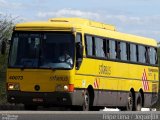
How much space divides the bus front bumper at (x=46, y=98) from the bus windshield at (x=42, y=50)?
953mm

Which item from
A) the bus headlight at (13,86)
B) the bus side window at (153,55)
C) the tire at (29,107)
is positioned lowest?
the tire at (29,107)

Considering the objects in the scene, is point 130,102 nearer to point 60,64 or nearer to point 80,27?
point 80,27

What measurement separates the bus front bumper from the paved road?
11.2m

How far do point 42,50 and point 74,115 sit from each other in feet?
39.8

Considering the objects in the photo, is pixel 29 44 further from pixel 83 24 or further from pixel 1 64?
pixel 1 64

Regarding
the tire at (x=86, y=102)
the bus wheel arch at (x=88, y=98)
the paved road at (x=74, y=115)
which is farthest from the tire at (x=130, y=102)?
the paved road at (x=74, y=115)

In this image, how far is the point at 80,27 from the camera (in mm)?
24875

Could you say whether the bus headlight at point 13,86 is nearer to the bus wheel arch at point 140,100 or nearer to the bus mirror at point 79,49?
the bus mirror at point 79,49

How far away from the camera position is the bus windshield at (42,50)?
2395cm

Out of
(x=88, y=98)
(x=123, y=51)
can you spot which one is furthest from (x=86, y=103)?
(x=123, y=51)

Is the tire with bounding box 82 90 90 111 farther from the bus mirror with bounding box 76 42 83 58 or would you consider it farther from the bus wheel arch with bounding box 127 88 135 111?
the bus wheel arch with bounding box 127 88 135 111

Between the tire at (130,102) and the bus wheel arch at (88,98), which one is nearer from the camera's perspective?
the bus wheel arch at (88,98)

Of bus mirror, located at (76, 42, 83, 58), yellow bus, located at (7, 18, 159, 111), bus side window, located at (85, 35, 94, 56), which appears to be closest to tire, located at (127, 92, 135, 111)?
yellow bus, located at (7, 18, 159, 111)

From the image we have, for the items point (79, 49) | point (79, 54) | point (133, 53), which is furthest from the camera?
point (133, 53)
